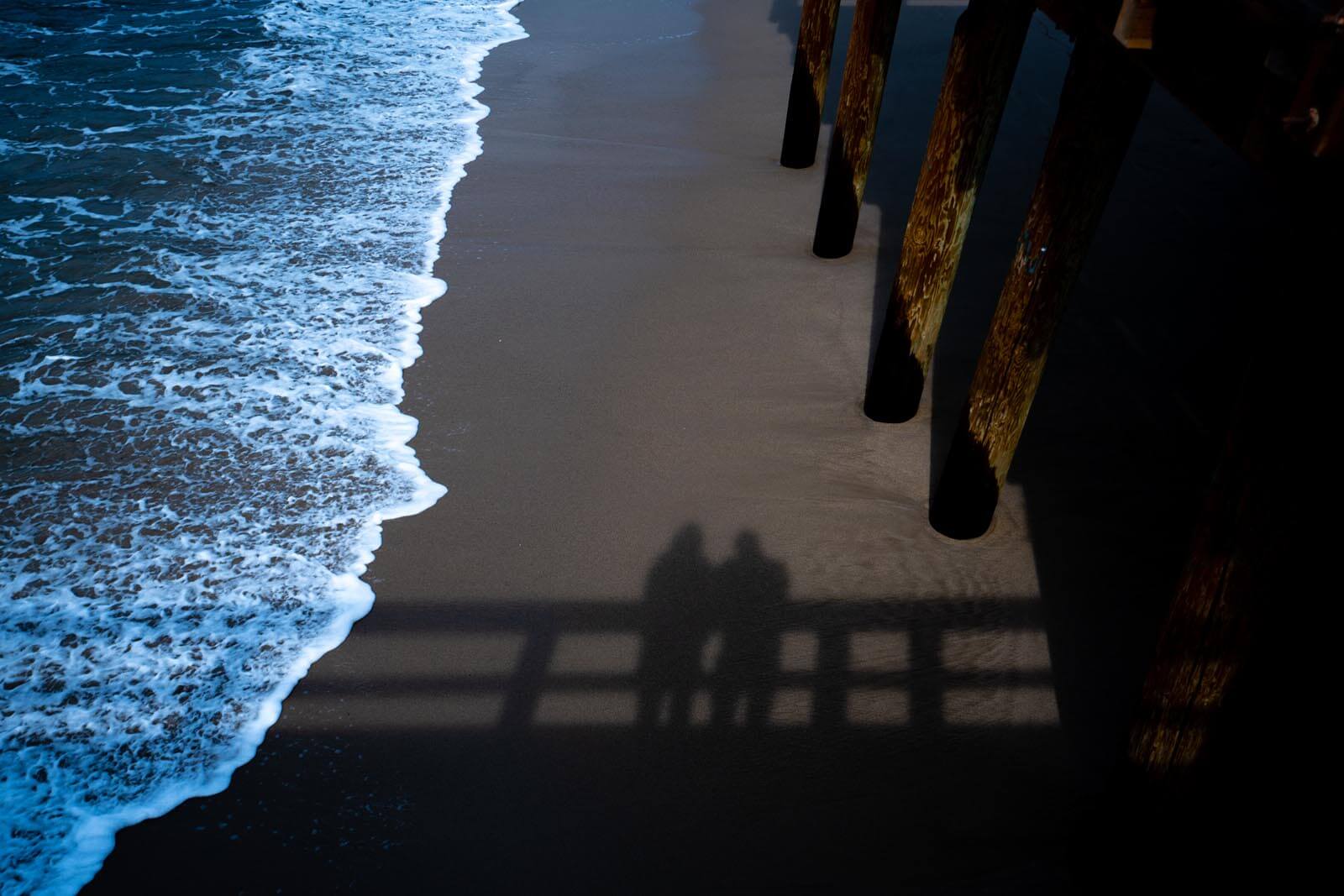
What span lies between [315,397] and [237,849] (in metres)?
2.81

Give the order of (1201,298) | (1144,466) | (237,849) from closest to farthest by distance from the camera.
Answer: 1. (237,849)
2. (1144,466)
3. (1201,298)

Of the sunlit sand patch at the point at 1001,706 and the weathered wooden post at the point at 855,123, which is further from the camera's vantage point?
the weathered wooden post at the point at 855,123

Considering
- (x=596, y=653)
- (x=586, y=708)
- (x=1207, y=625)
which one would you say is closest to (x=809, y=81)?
(x=596, y=653)

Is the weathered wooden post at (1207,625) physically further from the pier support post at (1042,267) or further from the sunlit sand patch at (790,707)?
the pier support post at (1042,267)

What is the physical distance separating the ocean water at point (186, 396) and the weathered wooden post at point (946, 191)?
2431 millimetres

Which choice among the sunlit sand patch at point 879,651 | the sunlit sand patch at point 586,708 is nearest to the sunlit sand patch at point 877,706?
the sunlit sand patch at point 879,651

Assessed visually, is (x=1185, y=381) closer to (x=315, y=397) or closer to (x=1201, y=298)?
(x=1201, y=298)

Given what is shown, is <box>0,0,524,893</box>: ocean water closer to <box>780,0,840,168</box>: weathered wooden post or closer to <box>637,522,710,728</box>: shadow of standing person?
<box>637,522,710,728</box>: shadow of standing person

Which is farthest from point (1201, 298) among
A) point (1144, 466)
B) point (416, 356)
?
point (416, 356)

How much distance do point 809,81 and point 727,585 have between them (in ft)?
14.8

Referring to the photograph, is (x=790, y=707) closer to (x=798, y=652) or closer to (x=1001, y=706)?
(x=798, y=652)

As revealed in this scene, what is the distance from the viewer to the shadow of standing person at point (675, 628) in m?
3.60

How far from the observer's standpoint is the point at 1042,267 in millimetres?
3463

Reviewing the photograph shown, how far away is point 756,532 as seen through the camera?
4.30 metres
